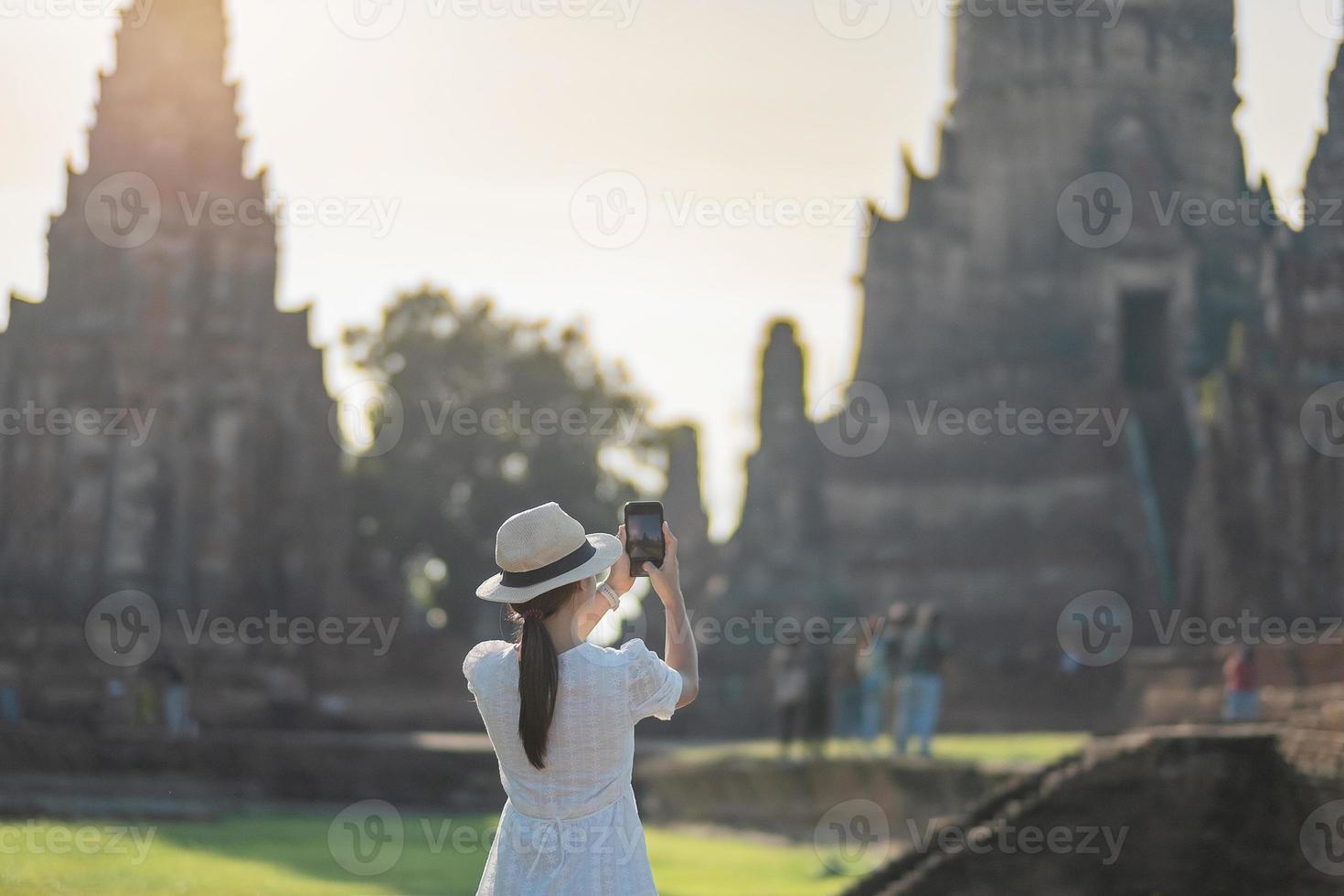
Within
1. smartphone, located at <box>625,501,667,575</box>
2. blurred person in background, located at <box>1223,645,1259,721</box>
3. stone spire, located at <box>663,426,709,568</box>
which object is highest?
stone spire, located at <box>663,426,709,568</box>

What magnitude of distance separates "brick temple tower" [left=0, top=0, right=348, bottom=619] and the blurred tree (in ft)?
38.9

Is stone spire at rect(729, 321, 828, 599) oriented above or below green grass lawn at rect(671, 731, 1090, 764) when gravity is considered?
above

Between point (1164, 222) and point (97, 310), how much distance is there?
20124 millimetres

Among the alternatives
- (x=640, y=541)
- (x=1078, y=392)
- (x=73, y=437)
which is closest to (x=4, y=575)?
(x=73, y=437)

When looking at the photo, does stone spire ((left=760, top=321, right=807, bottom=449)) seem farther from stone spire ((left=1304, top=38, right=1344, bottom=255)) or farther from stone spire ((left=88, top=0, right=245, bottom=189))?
stone spire ((left=88, top=0, right=245, bottom=189))

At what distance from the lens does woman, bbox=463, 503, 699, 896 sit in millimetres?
5699

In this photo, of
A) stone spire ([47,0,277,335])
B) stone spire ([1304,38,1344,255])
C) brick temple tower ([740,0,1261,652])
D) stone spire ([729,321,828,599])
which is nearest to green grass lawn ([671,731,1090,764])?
stone spire ([729,321,828,599])

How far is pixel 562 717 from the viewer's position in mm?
5742

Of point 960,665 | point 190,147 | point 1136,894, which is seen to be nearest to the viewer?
point 1136,894

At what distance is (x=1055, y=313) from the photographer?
42.9 meters

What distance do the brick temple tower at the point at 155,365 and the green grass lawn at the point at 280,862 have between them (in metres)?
14.8

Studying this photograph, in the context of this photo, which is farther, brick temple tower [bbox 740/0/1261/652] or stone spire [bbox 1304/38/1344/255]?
brick temple tower [bbox 740/0/1261/652]

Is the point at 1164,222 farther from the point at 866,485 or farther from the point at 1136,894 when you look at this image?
the point at 1136,894

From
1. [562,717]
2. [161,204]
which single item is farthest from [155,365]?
[562,717]
